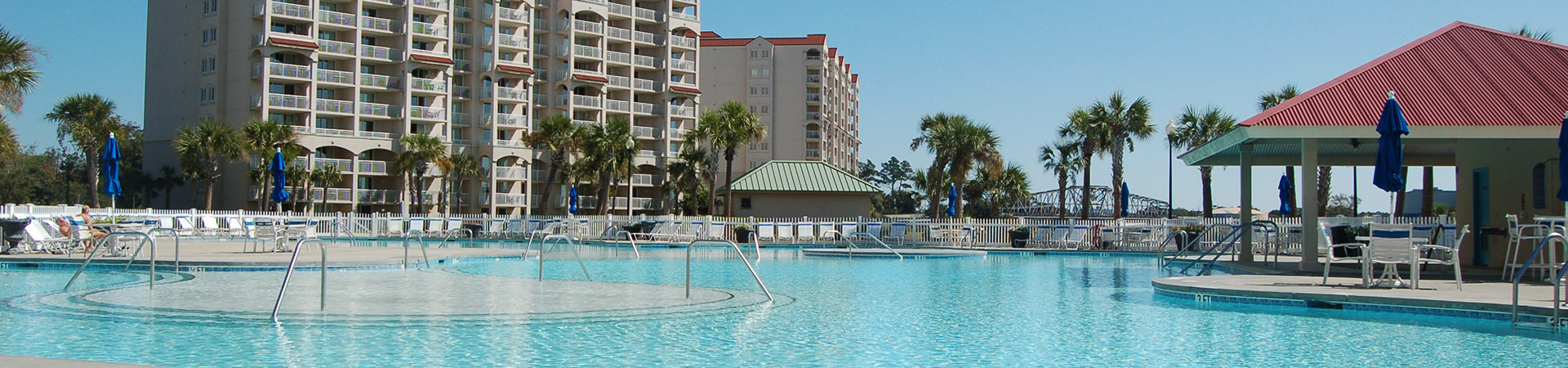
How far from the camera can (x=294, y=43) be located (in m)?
61.9

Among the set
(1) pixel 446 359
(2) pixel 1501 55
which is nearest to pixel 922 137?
(2) pixel 1501 55

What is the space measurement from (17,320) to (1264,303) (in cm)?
1172

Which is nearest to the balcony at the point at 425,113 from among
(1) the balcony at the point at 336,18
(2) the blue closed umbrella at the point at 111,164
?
(1) the balcony at the point at 336,18

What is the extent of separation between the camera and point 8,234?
752 inches

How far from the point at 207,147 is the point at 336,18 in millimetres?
11028

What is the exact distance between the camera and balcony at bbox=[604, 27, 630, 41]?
7762 centimetres

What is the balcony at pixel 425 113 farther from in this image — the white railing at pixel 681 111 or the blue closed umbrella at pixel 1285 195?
the blue closed umbrella at pixel 1285 195

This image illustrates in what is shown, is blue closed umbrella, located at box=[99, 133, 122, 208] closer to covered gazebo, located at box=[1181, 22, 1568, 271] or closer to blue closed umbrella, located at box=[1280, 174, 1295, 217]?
covered gazebo, located at box=[1181, 22, 1568, 271]

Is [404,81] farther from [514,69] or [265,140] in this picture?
[265,140]

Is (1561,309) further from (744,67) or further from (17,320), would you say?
(744,67)

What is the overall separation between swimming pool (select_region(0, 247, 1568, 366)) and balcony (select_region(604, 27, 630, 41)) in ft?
209

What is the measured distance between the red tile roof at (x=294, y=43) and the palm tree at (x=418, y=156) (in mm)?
6439

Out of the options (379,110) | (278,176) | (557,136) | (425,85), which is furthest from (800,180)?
(379,110)

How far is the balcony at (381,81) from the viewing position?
2571 inches
